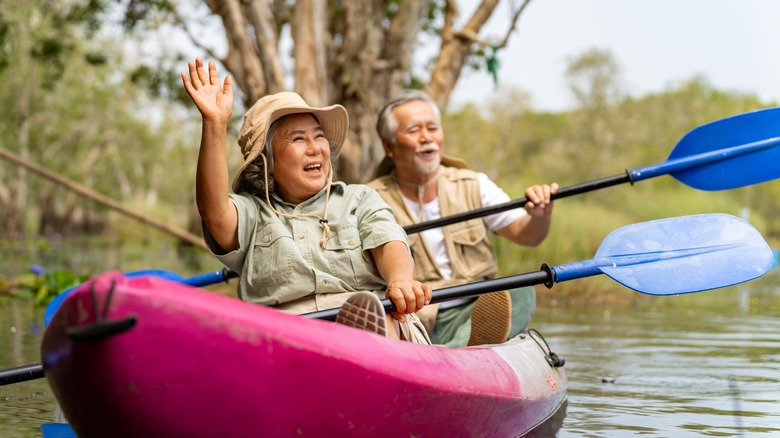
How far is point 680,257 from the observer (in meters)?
3.60

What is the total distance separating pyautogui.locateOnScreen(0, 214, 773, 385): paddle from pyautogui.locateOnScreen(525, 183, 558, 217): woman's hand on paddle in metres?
0.57

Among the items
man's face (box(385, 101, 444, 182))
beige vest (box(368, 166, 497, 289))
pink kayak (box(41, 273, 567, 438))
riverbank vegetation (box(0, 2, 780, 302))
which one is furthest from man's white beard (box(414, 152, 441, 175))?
riverbank vegetation (box(0, 2, 780, 302))

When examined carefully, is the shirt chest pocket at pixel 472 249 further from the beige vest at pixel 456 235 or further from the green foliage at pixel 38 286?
the green foliage at pixel 38 286

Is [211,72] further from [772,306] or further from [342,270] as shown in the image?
[772,306]

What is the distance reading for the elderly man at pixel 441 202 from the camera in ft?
14.2

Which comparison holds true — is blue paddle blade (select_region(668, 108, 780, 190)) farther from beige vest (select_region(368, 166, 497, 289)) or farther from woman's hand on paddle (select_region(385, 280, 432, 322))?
woman's hand on paddle (select_region(385, 280, 432, 322))

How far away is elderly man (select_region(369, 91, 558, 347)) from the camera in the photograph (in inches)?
171

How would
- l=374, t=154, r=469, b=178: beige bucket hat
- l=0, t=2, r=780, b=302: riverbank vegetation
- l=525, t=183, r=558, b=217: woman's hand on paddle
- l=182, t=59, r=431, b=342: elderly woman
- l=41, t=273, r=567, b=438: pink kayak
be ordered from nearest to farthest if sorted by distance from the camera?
l=41, t=273, r=567, b=438: pink kayak → l=182, t=59, r=431, b=342: elderly woman → l=525, t=183, r=558, b=217: woman's hand on paddle → l=374, t=154, r=469, b=178: beige bucket hat → l=0, t=2, r=780, b=302: riverbank vegetation

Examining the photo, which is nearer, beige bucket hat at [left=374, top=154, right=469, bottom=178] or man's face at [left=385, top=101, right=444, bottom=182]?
man's face at [left=385, top=101, right=444, bottom=182]

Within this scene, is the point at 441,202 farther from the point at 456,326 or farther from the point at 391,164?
the point at 456,326

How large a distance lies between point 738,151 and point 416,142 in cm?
153

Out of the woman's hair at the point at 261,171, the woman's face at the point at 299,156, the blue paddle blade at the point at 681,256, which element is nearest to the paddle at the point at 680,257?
the blue paddle blade at the point at 681,256

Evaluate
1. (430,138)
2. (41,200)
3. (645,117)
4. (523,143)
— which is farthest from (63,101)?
(523,143)

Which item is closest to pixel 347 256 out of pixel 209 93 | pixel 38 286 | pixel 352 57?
pixel 209 93
